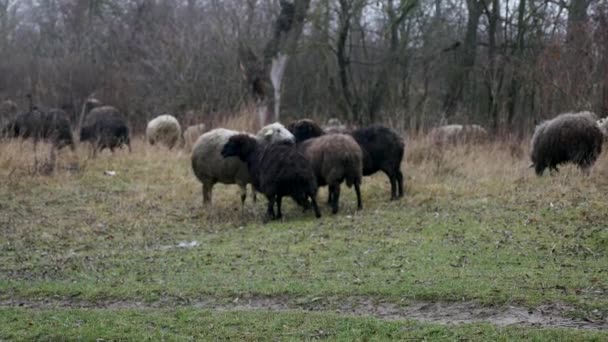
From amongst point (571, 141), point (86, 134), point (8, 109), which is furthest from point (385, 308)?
point (8, 109)

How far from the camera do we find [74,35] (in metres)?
40.4

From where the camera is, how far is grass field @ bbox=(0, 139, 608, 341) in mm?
7074

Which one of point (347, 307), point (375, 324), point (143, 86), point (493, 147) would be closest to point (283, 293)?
point (347, 307)

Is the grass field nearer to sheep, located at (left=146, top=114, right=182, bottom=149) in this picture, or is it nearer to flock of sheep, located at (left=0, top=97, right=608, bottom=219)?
flock of sheep, located at (left=0, top=97, right=608, bottom=219)

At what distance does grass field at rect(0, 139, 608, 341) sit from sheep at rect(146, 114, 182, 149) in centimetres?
609

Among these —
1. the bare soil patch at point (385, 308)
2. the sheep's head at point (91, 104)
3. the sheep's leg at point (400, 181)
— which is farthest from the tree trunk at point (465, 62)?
the bare soil patch at point (385, 308)

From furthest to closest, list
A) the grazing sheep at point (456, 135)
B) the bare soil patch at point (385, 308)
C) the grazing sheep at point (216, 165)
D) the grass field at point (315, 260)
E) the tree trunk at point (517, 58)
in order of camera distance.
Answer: the tree trunk at point (517, 58) → the grazing sheep at point (456, 135) → the grazing sheep at point (216, 165) → the grass field at point (315, 260) → the bare soil patch at point (385, 308)

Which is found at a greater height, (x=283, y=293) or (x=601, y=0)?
(x=601, y=0)

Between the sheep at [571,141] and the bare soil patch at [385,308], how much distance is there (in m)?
8.24

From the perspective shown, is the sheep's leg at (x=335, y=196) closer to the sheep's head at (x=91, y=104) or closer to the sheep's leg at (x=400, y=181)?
the sheep's leg at (x=400, y=181)

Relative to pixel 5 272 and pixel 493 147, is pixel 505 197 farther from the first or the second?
pixel 5 272

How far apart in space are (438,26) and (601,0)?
8979mm

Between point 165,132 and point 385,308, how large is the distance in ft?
57.0

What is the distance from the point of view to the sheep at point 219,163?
1441 centimetres
